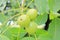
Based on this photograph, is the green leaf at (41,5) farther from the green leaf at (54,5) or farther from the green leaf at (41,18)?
the green leaf at (41,18)

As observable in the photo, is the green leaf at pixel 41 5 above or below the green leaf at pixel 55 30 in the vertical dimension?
above

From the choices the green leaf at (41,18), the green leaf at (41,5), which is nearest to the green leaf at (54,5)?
the green leaf at (41,5)

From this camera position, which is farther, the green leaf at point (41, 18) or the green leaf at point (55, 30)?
the green leaf at point (41, 18)

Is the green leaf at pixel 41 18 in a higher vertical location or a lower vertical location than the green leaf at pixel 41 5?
lower

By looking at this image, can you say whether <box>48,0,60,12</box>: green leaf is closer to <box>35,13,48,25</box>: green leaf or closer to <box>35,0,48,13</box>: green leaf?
<box>35,0,48,13</box>: green leaf

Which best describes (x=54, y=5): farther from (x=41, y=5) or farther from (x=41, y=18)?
(x=41, y=18)

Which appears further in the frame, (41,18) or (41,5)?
(41,18)

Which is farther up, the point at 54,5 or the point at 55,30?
the point at 54,5

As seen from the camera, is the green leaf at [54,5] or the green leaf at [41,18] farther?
→ the green leaf at [41,18]

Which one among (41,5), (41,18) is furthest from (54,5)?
(41,18)

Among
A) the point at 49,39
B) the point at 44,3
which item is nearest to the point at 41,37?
the point at 49,39

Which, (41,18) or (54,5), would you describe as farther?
(41,18)

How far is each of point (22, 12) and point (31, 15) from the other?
0.10ft

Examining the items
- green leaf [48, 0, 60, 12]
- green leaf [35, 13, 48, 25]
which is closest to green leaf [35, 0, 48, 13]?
green leaf [48, 0, 60, 12]
